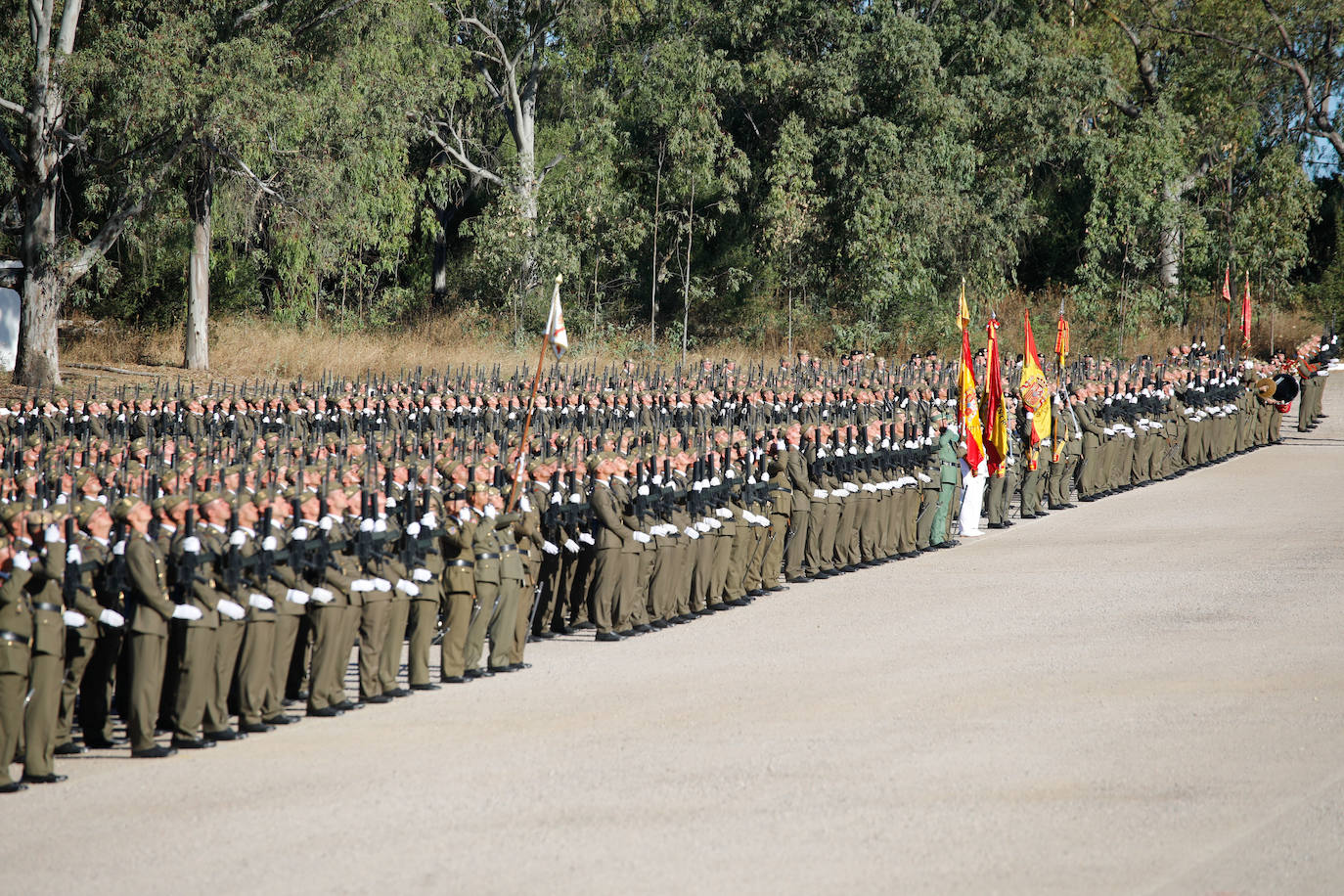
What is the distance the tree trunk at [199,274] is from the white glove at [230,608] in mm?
20193

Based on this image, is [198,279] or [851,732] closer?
[851,732]

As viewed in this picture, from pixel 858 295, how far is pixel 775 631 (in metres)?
22.4

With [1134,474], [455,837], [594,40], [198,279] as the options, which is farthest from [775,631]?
[594,40]

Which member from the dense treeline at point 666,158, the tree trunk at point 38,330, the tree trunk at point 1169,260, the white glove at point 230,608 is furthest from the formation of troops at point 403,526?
the tree trunk at point 1169,260

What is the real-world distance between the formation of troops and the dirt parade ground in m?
0.34

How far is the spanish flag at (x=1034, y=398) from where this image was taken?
17328 mm

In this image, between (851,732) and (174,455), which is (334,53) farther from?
(851,732)

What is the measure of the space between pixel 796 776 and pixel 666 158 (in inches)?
1043

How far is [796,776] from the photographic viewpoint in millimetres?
7621

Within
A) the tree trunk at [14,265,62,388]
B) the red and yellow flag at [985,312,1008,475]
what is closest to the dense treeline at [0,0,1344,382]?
the tree trunk at [14,265,62,388]

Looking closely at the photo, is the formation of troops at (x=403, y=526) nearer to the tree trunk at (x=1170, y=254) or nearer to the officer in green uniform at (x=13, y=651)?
the officer in green uniform at (x=13, y=651)

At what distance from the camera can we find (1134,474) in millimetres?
20562

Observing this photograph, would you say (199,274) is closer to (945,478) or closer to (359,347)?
(359,347)

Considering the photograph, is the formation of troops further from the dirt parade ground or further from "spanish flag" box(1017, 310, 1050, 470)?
the dirt parade ground
